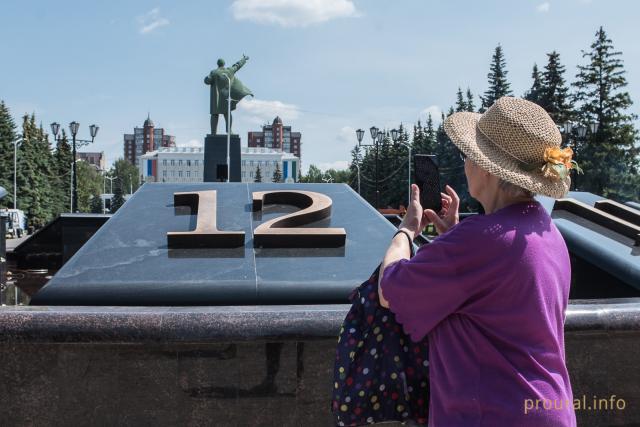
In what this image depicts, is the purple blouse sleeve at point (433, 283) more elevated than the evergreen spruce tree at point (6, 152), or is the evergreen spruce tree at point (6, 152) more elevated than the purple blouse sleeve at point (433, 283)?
the evergreen spruce tree at point (6, 152)

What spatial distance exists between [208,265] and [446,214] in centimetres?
212

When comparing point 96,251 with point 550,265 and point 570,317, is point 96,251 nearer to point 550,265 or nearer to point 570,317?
point 570,317

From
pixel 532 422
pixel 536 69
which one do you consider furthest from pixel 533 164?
pixel 536 69

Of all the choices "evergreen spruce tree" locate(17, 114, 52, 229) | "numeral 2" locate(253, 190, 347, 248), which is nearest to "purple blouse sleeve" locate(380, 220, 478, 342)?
"numeral 2" locate(253, 190, 347, 248)

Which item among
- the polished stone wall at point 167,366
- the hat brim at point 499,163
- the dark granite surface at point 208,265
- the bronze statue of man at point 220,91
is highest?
the bronze statue of man at point 220,91

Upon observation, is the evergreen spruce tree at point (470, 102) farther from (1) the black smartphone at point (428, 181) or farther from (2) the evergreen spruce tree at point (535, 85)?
(1) the black smartphone at point (428, 181)

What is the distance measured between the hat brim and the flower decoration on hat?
2cm

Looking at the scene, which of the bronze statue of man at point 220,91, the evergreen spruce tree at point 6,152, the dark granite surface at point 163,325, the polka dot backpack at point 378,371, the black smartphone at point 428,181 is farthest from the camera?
the evergreen spruce tree at point 6,152

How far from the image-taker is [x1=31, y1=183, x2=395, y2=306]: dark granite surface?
12.3ft

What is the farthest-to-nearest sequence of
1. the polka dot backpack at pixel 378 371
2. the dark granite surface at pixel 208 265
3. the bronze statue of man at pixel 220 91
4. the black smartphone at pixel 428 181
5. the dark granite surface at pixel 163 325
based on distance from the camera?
the bronze statue of man at pixel 220 91 < the dark granite surface at pixel 208 265 < the dark granite surface at pixel 163 325 < the black smartphone at pixel 428 181 < the polka dot backpack at pixel 378 371

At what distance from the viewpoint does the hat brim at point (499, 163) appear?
183cm

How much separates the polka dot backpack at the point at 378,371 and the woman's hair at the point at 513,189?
1.63ft

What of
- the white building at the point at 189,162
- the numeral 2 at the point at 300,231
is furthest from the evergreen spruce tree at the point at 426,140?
the white building at the point at 189,162

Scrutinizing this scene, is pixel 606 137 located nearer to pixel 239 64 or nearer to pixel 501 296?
pixel 239 64
